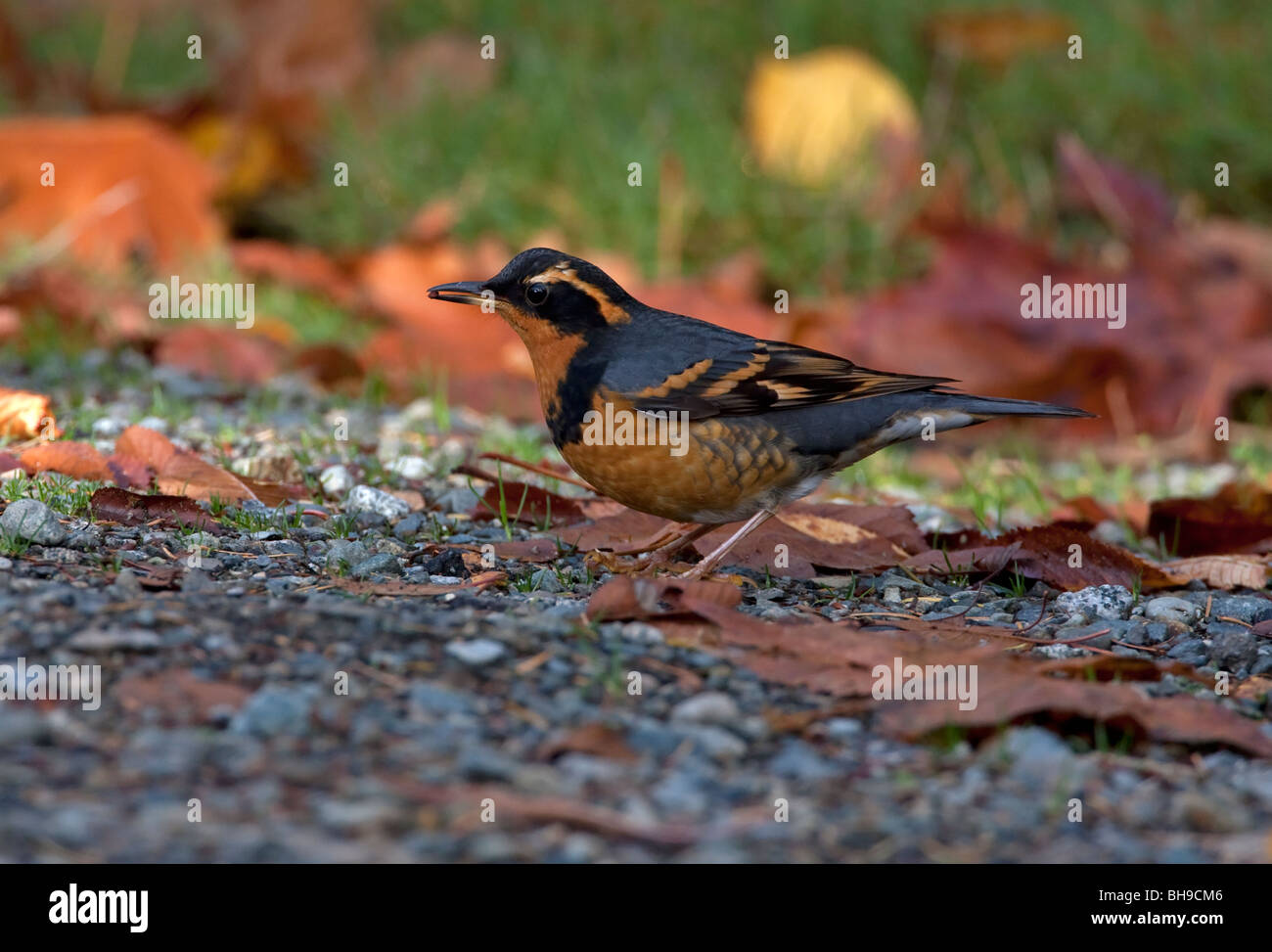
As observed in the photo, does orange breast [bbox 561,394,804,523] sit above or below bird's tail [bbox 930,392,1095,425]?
below

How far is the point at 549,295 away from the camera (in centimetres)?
530

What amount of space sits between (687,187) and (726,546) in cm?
485

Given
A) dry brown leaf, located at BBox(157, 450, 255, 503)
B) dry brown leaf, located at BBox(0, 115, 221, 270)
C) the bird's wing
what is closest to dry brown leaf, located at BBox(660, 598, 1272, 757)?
the bird's wing

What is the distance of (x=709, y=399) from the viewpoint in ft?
16.8

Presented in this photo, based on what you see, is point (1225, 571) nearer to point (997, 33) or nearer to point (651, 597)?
point (651, 597)

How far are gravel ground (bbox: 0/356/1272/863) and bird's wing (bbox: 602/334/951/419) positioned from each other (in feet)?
2.82

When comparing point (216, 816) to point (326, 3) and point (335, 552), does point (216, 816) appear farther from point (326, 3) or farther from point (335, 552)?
point (326, 3)

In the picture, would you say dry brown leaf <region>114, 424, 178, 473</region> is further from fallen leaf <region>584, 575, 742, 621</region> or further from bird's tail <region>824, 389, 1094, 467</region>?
bird's tail <region>824, 389, 1094, 467</region>

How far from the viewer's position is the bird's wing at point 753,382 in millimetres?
5109

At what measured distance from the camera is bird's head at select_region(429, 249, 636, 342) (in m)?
5.30

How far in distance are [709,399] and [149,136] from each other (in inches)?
212

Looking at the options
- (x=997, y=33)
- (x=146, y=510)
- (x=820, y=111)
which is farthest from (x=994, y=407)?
(x=997, y=33)

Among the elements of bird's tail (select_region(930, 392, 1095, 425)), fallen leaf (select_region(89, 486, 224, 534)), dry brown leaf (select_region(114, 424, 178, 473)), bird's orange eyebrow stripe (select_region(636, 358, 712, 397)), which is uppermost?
bird's orange eyebrow stripe (select_region(636, 358, 712, 397))
